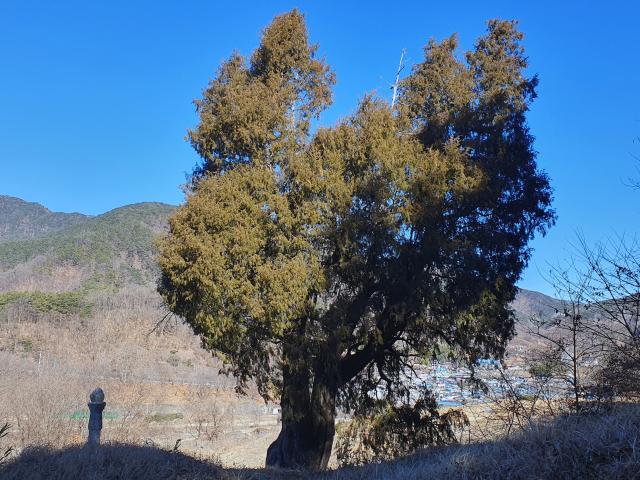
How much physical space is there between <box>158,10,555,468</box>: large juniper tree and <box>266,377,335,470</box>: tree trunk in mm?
28

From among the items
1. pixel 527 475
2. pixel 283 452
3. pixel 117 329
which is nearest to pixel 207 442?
pixel 283 452

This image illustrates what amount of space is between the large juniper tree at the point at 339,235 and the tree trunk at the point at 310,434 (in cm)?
3

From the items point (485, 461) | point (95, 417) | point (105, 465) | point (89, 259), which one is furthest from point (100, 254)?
point (485, 461)

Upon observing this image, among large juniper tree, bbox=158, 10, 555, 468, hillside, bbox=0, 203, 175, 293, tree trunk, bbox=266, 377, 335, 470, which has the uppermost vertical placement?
hillside, bbox=0, 203, 175, 293

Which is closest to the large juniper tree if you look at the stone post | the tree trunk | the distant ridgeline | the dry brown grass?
the tree trunk

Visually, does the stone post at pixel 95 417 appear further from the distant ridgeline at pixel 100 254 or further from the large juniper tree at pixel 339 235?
the distant ridgeline at pixel 100 254

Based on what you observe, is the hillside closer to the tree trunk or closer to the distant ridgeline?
the distant ridgeline

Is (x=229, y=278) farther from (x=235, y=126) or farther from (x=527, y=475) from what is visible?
(x=527, y=475)

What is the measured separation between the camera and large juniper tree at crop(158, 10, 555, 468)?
9.23 m

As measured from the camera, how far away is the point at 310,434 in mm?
10461

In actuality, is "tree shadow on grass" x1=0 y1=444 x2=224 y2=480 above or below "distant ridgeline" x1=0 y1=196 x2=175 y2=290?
below

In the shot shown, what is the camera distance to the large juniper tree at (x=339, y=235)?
30.3ft

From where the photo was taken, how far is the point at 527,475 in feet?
15.9

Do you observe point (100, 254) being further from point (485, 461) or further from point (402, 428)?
point (485, 461)
